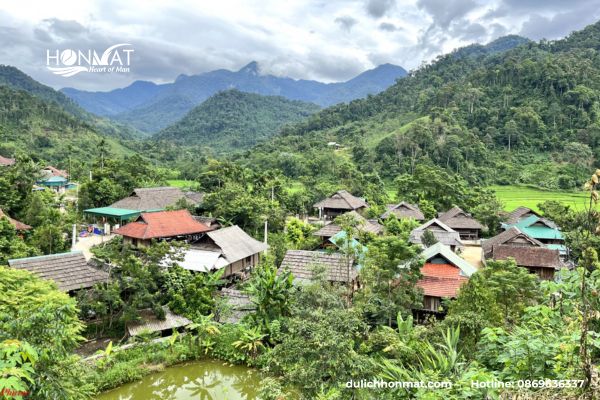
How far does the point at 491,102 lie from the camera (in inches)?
2488

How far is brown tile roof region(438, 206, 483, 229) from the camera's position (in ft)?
101

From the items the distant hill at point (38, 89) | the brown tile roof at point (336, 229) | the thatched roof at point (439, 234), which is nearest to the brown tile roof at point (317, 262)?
the brown tile roof at point (336, 229)

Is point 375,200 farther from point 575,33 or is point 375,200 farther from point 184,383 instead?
point 575,33

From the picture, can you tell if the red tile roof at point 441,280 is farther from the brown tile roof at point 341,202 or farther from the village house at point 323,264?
the brown tile roof at point 341,202

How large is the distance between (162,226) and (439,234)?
1837 centimetres

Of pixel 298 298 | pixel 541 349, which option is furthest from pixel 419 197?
pixel 541 349

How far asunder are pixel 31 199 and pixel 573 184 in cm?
5247

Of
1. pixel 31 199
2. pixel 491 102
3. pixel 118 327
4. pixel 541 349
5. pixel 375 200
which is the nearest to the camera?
pixel 541 349

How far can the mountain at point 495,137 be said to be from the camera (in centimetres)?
5056

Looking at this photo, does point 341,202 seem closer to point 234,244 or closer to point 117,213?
point 234,244

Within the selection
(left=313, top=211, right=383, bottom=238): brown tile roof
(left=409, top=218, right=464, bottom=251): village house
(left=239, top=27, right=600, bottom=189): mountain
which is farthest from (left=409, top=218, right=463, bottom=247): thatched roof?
(left=239, top=27, right=600, bottom=189): mountain

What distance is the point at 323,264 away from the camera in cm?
1592

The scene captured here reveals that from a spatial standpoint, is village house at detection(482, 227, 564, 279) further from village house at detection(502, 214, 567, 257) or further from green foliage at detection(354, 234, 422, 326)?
green foliage at detection(354, 234, 422, 326)

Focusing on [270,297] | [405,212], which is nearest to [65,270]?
[270,297]
